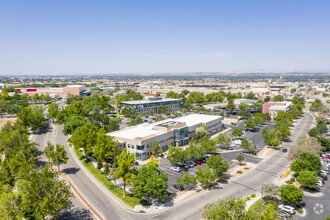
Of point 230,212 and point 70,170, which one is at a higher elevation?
point 230,212

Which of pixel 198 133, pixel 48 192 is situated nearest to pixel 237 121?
pixel 198 133

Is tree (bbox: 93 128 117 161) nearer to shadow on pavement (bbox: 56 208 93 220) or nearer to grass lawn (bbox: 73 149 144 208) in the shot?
grass lawn (bbox: 73 149 144 208)

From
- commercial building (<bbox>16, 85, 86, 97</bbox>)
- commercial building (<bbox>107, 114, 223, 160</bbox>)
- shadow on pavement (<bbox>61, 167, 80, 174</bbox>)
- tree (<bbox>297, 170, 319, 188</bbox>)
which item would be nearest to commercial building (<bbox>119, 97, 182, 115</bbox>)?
commercial building (<bbox>107, 114, 223, 160</bbox>)

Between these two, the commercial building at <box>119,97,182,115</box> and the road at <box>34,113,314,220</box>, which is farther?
the commercial building at <box>119,97,182,115</box>

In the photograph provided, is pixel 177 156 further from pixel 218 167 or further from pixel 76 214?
pixel 76 214

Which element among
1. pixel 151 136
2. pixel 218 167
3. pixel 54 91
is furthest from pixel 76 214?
pixel 54 91

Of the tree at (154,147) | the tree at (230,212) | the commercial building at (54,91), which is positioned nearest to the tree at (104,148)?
the tree at (154,147)
